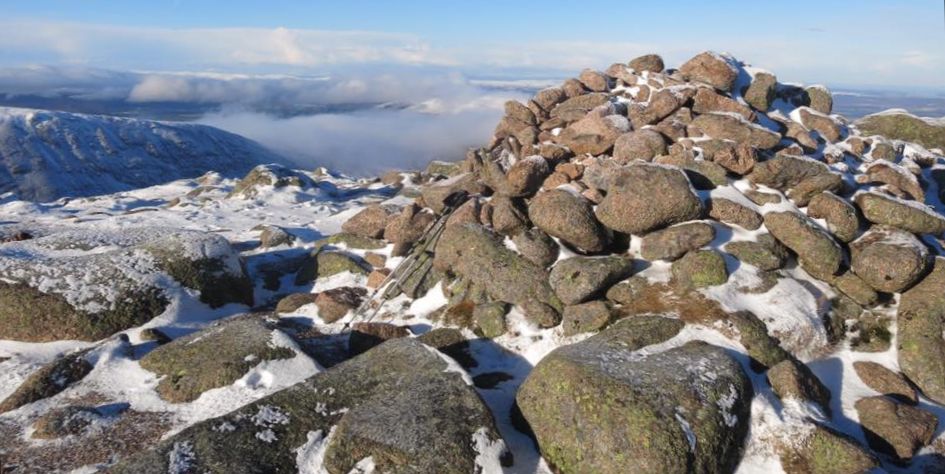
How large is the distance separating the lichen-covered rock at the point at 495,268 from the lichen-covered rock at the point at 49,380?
50.1 feet

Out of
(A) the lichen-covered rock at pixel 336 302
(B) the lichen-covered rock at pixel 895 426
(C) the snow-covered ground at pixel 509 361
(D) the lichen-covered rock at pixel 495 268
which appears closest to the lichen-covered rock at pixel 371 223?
(C) the snow-covered ground at pixel 509 361

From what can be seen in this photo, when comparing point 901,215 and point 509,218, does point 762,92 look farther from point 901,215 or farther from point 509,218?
point 509,218

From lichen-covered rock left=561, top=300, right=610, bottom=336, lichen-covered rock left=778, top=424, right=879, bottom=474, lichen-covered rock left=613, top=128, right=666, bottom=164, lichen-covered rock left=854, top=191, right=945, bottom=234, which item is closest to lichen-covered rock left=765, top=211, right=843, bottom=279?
lichen-covered rock left=854, top=191, right=945, bottom=234

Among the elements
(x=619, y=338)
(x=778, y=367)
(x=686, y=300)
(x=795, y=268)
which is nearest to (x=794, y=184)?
(x=795, y=268)

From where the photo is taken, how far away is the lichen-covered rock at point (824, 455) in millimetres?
15117

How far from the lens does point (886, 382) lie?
19.3 m

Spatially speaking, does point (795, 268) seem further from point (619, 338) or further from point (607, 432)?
point (607, 432)

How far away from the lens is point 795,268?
2402 centimetres

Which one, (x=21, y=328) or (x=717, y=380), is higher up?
(x=717, y=380)

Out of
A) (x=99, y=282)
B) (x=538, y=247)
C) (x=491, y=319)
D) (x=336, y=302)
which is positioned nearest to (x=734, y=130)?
(x=538, y=247)

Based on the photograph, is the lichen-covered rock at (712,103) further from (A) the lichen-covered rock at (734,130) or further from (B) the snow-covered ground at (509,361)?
(B) the snow-covered ground at (509,361)

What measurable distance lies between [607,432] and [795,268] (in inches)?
566

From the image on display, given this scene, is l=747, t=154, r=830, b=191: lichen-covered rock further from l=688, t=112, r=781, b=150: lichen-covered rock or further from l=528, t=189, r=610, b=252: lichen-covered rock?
l=528, t=189, r=610, b=252: lichen-covered rock

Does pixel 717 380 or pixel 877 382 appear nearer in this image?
pixel 717 380
